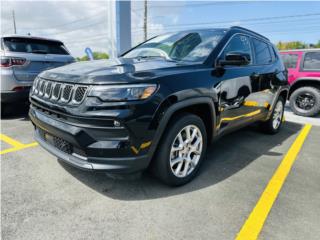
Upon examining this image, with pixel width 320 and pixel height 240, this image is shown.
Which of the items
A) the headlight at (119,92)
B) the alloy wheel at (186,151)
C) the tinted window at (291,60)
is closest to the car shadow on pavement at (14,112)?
the headlight at (119,92)

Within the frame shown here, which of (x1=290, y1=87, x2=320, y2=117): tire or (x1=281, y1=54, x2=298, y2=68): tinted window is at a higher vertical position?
(x1=281, y1=54, x2=298, y2=68): tinted window

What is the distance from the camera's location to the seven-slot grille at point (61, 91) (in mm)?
2178

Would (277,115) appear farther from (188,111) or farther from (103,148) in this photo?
A: (103,148)

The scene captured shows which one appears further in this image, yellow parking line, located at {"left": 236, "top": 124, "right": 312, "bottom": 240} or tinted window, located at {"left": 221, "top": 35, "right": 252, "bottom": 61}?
tinted window, located at {"left": 221, "top": 35, "right": 252, "bottom": 61}

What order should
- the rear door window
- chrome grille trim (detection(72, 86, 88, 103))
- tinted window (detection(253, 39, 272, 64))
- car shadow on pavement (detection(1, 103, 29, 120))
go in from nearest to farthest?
chrome grille trim (detection(72, 86, 88, 103)) → tinted window (detection(253, 39, 272, 64)) → car shadow on pavement (detection(1, 103, 29, 120)) → the rear door window

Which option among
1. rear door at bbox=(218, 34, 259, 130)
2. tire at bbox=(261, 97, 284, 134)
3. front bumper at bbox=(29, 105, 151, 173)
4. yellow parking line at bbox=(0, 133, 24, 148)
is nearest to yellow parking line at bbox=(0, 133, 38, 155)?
yellow parking line at bbox=(0, 133, 24, 148)

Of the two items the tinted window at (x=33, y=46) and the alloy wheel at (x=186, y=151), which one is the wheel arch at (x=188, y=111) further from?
the tinted window at (x=33, y=46)

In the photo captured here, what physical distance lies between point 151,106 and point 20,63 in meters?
3.71

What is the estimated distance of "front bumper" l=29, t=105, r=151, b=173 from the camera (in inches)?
83.3

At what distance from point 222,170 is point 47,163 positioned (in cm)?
233

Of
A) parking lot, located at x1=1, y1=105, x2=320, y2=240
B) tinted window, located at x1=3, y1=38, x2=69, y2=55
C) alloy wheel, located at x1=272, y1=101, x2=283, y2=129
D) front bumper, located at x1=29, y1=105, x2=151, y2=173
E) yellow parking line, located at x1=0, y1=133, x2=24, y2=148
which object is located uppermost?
tinted window, located at x1=3, y1=38, x2=69, y2=55

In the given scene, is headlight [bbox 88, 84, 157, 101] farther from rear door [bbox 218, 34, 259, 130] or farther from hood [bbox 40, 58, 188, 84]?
rear door [bbox 218, 34, 259, 130]

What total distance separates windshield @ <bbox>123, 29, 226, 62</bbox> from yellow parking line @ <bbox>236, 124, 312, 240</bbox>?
1.71 meters

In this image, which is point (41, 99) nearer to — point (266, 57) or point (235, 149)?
point (235, 149)
